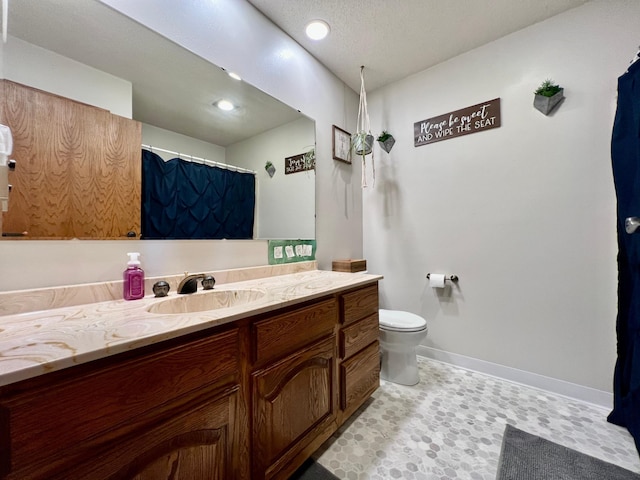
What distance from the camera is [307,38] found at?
182 cm

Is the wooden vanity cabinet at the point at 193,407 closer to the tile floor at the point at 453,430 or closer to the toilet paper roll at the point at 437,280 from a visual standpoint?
the tile floor at the point at 453,430

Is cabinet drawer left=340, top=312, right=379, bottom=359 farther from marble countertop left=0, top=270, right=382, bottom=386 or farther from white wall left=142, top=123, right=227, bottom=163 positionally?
white wall left=142, top=123, right=227, bottom=163

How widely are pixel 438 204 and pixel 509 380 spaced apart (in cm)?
139

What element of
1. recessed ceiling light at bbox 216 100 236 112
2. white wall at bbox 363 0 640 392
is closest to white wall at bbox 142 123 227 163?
recessed ceiling light at bbox 216 100 236 112

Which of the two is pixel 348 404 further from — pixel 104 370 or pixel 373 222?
pixel 373 222

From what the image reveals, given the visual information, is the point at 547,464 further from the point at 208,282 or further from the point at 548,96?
the point at 548,96

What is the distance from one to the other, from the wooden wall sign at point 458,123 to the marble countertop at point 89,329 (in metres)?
1.81

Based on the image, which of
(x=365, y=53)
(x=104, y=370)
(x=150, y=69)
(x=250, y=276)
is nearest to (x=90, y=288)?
(x=104, y=370)

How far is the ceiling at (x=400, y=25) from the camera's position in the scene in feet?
5.20

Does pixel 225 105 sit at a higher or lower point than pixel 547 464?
higher

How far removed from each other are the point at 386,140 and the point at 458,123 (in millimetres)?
577

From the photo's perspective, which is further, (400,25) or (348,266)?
(348,266)

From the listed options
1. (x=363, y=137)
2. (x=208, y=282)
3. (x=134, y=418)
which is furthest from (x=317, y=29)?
(x=134, y=418)

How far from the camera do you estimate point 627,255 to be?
1381 mm
